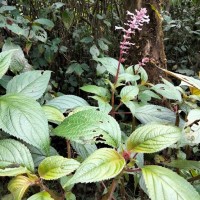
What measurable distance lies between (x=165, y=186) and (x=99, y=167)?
0.12 meters

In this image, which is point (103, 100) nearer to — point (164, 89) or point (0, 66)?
point (164, 89)

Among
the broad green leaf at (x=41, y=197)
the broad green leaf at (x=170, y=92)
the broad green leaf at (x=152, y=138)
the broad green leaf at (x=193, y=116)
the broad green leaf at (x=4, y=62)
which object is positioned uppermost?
the broad green leaf at (x=4, y=62)

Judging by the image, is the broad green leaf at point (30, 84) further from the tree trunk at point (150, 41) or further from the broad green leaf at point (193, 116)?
the tree trunk at point (150, 41)

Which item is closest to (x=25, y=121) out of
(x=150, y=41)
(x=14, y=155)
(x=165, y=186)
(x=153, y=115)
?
(x=14, y=155)

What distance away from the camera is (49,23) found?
1.54m

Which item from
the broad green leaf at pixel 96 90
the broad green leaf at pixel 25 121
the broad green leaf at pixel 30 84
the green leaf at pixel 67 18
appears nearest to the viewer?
the broad green leaf at pixel 25 121

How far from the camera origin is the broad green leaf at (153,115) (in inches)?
36.9

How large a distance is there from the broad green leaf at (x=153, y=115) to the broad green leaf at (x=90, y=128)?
0.88 feet

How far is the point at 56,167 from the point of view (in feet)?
2.10

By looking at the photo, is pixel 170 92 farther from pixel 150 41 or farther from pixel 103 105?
pixel 150 41

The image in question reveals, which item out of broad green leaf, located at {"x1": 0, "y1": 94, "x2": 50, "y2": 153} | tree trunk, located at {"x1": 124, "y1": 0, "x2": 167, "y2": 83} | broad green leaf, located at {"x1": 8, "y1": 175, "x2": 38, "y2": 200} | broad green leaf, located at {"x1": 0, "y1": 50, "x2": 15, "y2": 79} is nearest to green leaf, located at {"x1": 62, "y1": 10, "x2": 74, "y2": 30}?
tree trunk, located at {"x1": 124, "y1": 0, "x2": 167, "y2": 83}

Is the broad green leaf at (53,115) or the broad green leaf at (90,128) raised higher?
the broad green leaf at (90,128)

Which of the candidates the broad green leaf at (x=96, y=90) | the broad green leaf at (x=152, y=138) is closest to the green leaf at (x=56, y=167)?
the broad green leaf at (x=152, y=138)

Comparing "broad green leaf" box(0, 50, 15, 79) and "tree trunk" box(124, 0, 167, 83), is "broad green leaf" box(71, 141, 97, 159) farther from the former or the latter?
"tree trunk" box(124, 0, 167, 83)
